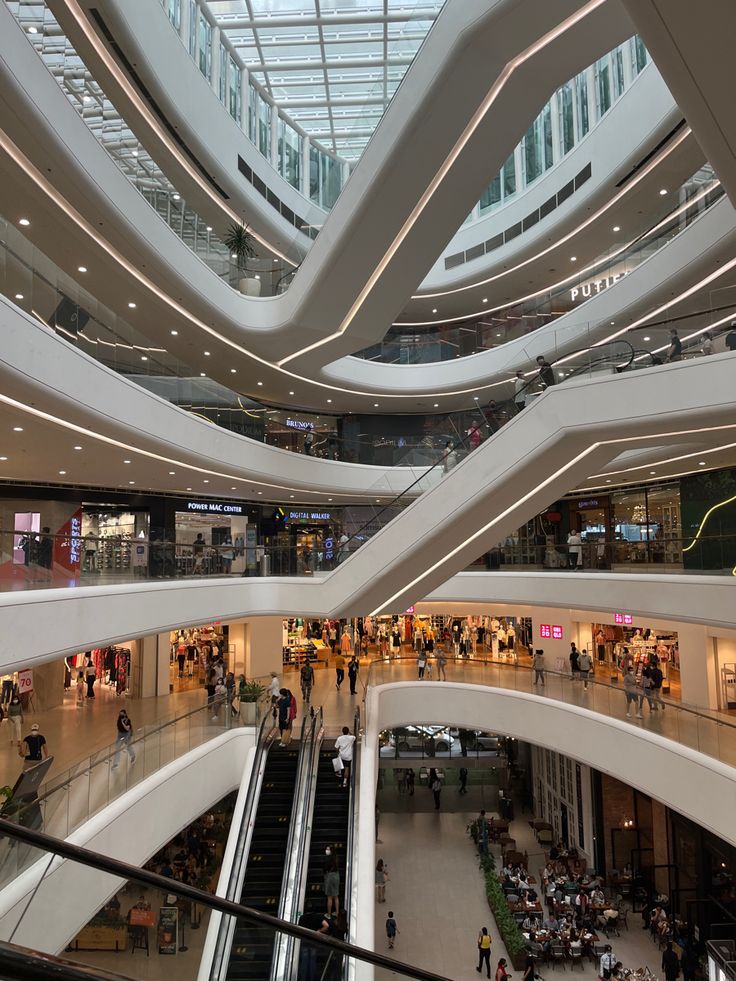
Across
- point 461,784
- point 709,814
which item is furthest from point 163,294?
point 461,784

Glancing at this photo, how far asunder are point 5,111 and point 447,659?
17103 millimetres

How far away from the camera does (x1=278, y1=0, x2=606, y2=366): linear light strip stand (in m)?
8.62

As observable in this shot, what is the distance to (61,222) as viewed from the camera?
12602 millimetres

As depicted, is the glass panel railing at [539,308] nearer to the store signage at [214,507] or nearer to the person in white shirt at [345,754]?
the store signage at [214,507]

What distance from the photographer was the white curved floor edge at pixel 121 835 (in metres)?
4.91

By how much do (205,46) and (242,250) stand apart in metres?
5.83

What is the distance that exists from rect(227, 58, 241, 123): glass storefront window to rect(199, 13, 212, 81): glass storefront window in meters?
1.32

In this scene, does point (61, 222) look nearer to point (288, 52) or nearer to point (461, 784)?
point (288, 52)

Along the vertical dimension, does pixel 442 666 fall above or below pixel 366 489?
below

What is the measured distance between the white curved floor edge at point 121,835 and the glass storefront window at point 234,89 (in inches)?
700

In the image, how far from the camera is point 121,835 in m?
11.0

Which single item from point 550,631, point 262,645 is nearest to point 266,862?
point 262,645

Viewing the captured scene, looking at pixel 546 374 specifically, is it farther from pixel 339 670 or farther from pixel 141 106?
pixel 339 670

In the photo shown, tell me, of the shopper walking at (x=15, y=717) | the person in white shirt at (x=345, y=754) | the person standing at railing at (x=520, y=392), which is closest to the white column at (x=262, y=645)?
the person in white shirt at (x=345, y=754)
